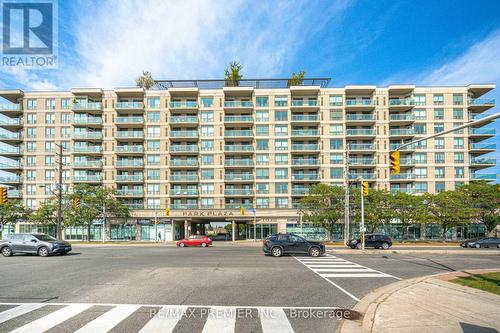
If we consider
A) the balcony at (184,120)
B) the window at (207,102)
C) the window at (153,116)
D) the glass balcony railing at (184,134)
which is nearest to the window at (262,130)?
the window at (207,102)

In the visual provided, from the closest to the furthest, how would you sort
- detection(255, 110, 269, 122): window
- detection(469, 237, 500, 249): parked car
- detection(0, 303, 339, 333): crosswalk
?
1. detection(0, 303, 339, 333): crosswalk
2. detection(469, 237, 500, 249): parked car
3. detection(255, 110, 269, 122): window

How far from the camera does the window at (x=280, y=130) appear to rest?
55.3m

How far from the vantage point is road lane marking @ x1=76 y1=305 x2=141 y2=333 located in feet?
21.1

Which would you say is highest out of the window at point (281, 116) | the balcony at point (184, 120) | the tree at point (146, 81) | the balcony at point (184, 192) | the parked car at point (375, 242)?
the tree at point (146, 81)

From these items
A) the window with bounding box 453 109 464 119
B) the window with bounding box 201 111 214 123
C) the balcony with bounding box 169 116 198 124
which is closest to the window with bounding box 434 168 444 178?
the window with bounding box 453 109 464 119

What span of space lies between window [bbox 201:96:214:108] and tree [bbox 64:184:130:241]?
21.8 m

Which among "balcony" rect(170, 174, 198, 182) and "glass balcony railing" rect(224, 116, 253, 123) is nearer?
"balcony" rect(170, 174, 198, 182)

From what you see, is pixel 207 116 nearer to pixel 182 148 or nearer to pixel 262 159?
pixel 182 148

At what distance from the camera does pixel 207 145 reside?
55.8m

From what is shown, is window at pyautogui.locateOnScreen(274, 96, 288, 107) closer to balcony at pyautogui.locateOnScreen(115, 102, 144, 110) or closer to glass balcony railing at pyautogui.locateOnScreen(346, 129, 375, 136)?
glass balcony railing at pyautogui.locateOnScreen(346, 129, 375, 136)

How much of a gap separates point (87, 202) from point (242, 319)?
4663 cm

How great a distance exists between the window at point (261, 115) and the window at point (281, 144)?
4.55m

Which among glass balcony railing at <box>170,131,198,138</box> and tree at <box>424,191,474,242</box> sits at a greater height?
glass balcony railing at <box>170,131,198,138</box>

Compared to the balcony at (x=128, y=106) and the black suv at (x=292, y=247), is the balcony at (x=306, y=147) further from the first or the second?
the black suv at (x=292, y=247)
